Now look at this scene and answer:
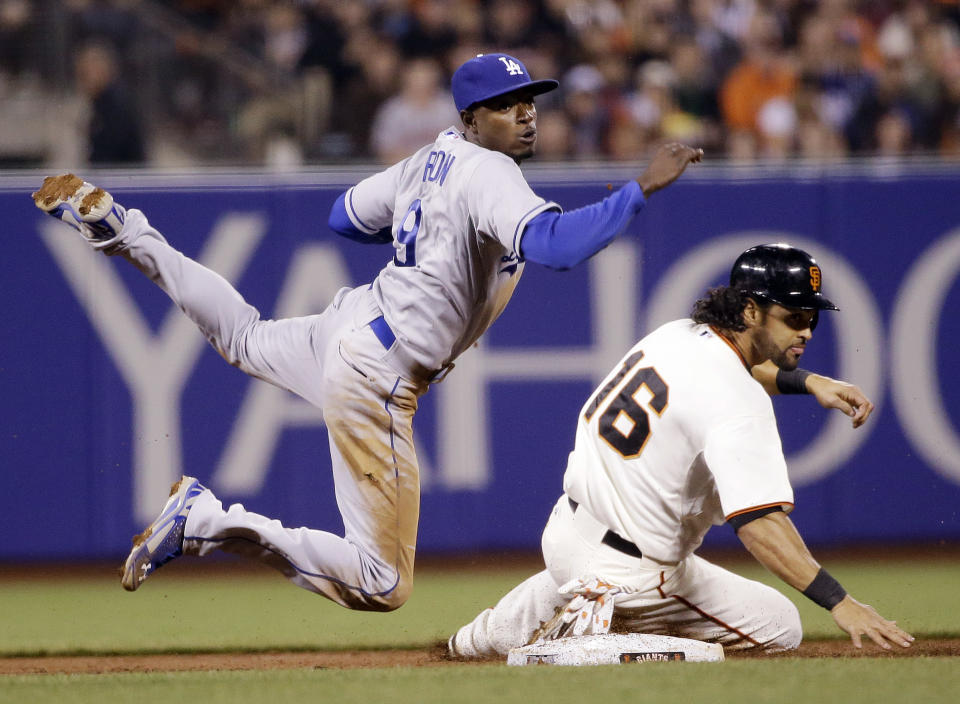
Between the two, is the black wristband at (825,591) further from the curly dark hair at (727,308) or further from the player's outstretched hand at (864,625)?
the curly dark hair at (727,308)

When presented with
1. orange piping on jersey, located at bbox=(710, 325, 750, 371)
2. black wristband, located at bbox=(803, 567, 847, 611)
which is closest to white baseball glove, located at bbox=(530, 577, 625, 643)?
black wristband, located at bbox=(803, 567, 847, 611)

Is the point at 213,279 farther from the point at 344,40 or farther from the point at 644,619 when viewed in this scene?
the point at 344,40

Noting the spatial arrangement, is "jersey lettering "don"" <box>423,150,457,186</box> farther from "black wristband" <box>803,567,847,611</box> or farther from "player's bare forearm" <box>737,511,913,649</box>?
"black wristband" <box>803,567,847,611</box>

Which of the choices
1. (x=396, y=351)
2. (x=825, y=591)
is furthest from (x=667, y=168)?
(x=825, y=591)

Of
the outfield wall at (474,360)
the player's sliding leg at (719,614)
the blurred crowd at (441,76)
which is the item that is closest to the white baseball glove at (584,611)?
the player's sliding leg at (719,614)

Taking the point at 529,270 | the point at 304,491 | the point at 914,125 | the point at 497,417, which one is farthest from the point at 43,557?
the point at 914,125

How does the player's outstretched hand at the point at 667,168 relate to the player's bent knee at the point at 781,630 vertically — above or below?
above

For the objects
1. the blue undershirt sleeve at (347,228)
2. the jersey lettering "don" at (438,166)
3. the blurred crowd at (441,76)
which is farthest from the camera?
the blurred crowd at (441,76)

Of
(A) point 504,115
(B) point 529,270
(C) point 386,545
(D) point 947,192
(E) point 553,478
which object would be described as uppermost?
(A) point 504,115
